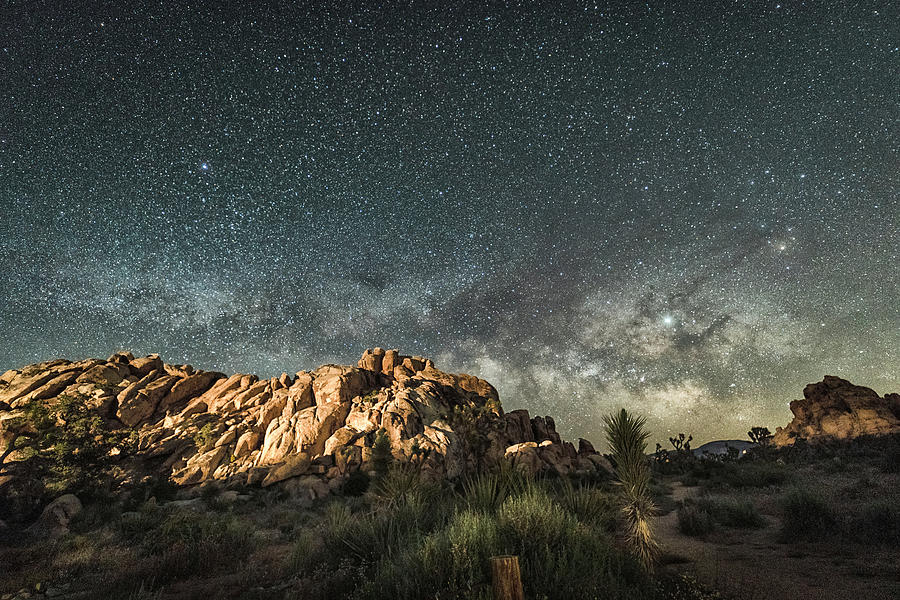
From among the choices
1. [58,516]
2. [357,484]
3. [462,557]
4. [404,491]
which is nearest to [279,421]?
[357,484]

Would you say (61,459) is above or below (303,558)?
above

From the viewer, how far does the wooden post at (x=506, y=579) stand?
432cm

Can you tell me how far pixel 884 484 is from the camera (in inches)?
688

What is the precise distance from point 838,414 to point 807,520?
5675 cm

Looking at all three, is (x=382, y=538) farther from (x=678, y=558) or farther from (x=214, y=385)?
(x=214, y=385)

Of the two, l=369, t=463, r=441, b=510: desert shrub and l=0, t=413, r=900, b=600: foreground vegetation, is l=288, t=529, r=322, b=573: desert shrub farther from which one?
l=369, t=463, r=441, b=510: desert shrub

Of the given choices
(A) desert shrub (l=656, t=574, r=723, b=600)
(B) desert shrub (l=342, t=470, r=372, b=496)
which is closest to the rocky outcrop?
(B) desert shrub (l=342, t=470, r=372, b=496)

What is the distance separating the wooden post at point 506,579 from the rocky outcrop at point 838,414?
6329 cm

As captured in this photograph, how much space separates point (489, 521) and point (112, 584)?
790 centimetres

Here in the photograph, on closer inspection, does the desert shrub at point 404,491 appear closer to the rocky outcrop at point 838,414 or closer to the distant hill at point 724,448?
the distant hill at point 724,448

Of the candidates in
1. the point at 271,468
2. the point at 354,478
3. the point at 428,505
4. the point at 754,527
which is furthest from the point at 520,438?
the point at 428,505

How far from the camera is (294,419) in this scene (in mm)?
38562

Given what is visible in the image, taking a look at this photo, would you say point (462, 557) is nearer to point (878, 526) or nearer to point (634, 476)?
point (634, 476)

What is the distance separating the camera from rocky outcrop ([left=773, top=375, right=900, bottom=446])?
45.6 m
